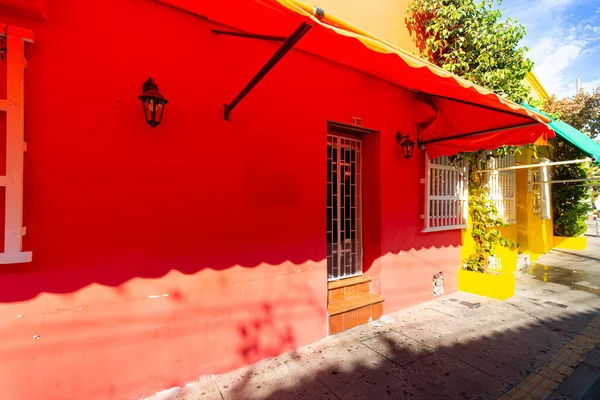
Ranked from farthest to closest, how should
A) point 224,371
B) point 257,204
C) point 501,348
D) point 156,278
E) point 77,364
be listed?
point 501,348
point 257,204
point 224,371
point 156,278
point 77,364

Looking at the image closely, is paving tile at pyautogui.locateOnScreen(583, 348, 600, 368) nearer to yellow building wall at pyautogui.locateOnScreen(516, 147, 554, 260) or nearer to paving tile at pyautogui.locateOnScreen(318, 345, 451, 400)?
paving tile at pyautogui.locateOnScreen(318, 345, 451, 400)

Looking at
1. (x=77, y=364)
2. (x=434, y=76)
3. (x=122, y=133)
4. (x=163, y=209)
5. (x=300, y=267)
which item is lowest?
(x=77, y=364)

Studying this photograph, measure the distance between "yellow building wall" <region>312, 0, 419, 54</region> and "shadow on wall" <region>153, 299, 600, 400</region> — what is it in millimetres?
4668

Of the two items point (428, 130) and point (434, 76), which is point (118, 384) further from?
point (428, 130)

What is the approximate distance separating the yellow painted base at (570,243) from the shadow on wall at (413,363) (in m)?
8.09

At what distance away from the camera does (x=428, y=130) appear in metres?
4.80

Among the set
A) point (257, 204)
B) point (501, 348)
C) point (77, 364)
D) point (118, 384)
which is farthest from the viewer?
point (501, 348)

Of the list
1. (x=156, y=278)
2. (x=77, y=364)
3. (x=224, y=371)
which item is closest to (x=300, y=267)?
(x=224, y=371)

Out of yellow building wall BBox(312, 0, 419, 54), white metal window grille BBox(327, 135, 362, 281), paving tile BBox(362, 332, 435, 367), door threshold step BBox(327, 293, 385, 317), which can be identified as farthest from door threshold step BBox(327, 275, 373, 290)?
yellow building wall BBox(312, 0, 419, 54)

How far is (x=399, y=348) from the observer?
3.51 meters

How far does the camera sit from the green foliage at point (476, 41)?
4.91m

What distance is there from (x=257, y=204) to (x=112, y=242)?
1436 millimetres

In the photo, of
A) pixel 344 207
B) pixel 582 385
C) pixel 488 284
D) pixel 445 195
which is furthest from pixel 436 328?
pixel 445 195

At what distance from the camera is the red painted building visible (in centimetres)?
212
